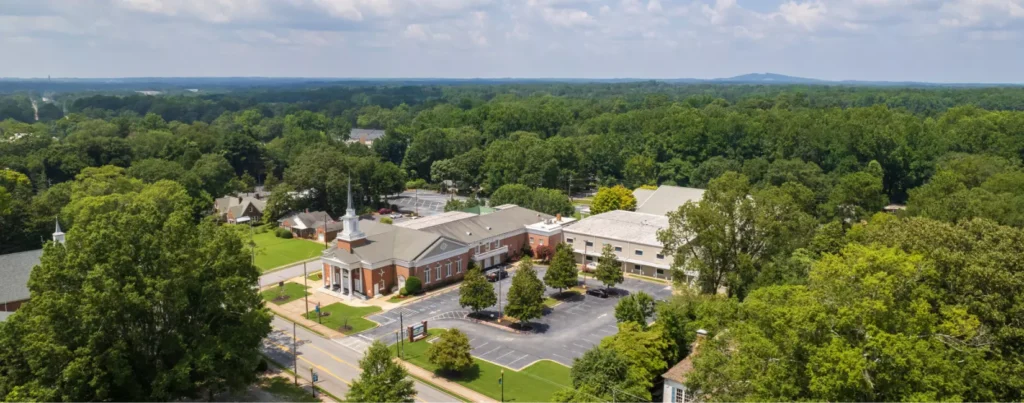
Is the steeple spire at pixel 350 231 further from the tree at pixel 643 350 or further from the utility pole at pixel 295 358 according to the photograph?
the tree at pixel 643 350

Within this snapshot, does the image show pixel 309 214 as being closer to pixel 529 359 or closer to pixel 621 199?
pixel 621 199

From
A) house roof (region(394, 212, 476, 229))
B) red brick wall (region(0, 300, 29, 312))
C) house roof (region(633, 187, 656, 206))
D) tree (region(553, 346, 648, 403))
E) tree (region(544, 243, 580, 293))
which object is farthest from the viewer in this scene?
house roof (region(633, 187, 656, 206))

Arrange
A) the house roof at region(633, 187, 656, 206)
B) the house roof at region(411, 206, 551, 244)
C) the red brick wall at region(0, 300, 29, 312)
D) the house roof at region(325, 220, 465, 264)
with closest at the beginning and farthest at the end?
the red brick wall at region(0, 300, 29, 312)
the house roof at region(325, 220, 465, 264)
the house roof at region(411, 206, 551, 244)
the house roof at region(633, 187, 656, 206)

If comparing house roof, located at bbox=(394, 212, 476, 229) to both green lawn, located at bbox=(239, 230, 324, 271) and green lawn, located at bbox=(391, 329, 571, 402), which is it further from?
green lawn, located at bbox=(391, 329, 571, 402)

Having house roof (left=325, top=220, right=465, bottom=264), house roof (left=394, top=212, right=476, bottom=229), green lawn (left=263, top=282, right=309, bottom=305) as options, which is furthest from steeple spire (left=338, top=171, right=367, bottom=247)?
house roof (left=394, top=212, right=476, bottom=229)

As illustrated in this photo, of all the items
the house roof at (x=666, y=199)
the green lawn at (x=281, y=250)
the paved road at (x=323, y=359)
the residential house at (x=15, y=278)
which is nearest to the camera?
the paved road at (x=323, y=359)

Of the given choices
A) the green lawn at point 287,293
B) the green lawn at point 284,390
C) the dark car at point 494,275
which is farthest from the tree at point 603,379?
the green lawn at point 287,293
